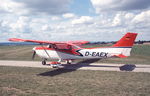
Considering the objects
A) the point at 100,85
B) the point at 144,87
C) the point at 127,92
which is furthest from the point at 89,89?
the point at 144,87

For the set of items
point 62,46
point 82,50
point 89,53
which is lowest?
point 89,53

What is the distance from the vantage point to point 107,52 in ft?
47.0

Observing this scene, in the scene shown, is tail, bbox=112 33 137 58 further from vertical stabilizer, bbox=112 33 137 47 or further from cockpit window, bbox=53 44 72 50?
cockpit window, bbox=53 44 72 50

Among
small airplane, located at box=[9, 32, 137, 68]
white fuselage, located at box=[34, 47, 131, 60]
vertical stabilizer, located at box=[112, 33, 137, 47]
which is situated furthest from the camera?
white fuselage, located at box=[34, 47, 131, 60]

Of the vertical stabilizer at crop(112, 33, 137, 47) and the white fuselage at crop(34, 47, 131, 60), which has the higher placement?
the vertical stabilizer at crop(112, 33, 137, 47)

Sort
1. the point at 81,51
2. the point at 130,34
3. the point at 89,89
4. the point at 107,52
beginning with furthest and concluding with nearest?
the point at 81,51 → the point at 107,52 → the point at 130,34 → the point at 89,89

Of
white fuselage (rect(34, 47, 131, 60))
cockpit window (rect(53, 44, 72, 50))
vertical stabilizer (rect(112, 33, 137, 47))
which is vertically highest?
vertical stabilizer (rect(112, 33, 137, 47))

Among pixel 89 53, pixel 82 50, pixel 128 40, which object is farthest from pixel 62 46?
pixel 128 40

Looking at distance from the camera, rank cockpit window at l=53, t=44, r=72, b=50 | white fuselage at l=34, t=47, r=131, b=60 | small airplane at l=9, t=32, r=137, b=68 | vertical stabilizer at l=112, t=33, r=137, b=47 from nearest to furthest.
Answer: vertical stabilizer at l=112, t=33, r=137, b=47
small airplane at l=9, t=32, r=137, b=68
white fuselage at l=34, t=47, r=131, b=60
cockpit window at l=53, t=44, r=72, b=50

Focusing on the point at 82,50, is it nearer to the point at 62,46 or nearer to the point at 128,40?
the point at 62,46

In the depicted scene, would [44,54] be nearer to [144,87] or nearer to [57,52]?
[57,52]

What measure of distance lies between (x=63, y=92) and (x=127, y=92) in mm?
2991

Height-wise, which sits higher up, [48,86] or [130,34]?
[130,34]

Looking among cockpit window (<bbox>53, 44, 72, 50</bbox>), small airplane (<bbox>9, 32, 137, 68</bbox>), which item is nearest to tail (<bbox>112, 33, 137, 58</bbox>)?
small airplane (<bbox>9, 32, 137, 68</bbox>)
